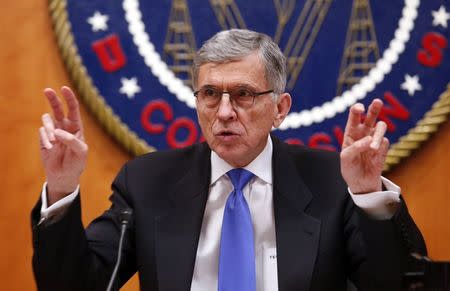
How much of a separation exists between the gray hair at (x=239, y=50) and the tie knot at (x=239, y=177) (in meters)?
0.29

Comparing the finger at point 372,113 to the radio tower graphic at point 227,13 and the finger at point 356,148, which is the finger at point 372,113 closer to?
the finger at point 356,148

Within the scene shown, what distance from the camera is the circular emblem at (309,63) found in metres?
3.05

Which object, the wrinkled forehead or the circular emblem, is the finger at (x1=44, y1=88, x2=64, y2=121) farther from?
the circular emblem

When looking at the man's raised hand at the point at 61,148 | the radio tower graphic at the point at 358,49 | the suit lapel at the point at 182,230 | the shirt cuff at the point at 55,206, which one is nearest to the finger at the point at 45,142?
the man's raised hand at the point at 61,148

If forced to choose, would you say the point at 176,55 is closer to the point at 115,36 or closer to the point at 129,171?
the point at 115,36

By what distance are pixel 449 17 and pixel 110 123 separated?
157 cm

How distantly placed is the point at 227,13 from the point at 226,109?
3.39 ft

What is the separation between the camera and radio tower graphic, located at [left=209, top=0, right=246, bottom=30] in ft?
10.1

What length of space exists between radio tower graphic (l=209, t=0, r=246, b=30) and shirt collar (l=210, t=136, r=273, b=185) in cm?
90

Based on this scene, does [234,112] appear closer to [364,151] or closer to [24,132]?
[364,151]

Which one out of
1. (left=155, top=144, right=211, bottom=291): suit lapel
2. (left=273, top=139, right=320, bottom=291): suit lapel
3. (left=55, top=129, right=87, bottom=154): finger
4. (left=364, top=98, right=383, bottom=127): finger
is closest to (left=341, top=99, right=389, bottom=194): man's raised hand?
(left=364, top=98, right=383, bottom=127): finger

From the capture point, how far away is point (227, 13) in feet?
10.1

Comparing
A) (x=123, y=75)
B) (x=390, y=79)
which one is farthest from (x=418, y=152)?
(x=123, y=75)

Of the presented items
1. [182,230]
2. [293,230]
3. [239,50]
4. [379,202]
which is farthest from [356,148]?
[182,230]
